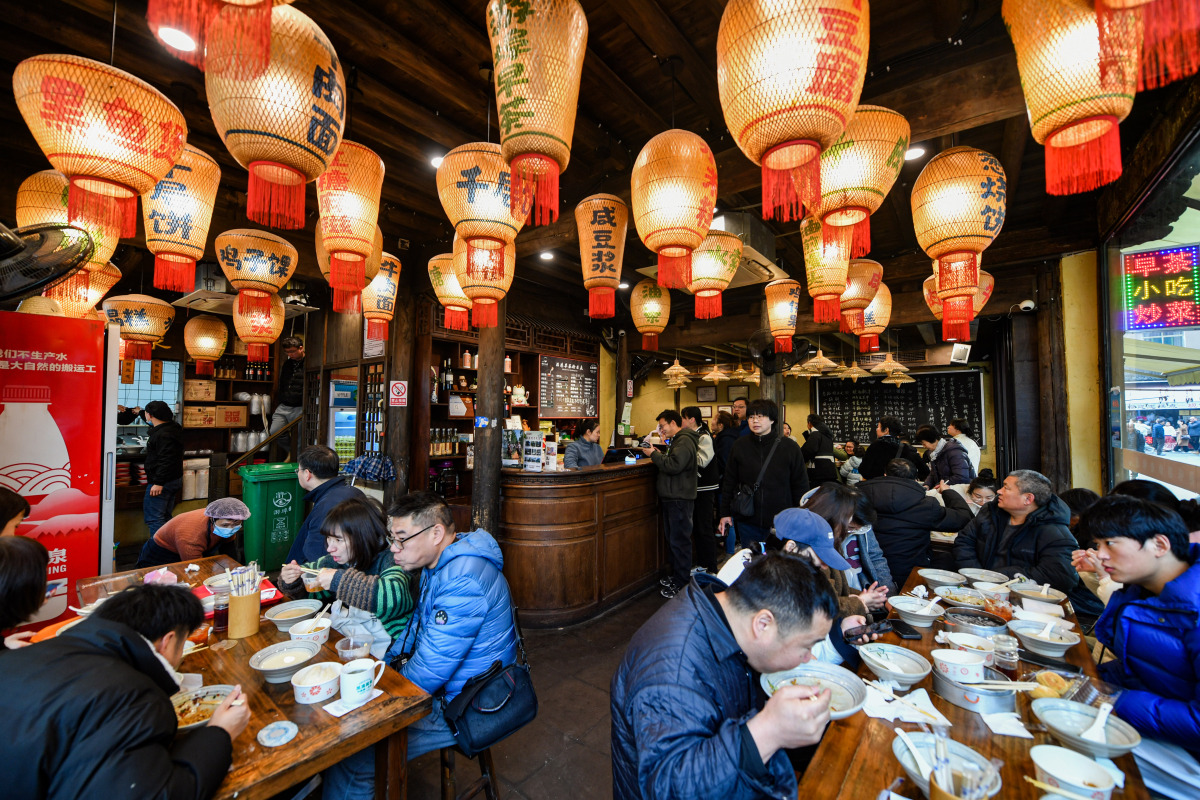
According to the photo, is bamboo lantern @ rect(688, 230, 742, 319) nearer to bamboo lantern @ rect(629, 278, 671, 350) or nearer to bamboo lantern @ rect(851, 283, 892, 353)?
bamboo lantern @ rect(629, 278, 671, 350)

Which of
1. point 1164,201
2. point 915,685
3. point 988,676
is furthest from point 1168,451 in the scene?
point 915,685

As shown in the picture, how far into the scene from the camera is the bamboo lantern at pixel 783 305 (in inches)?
196

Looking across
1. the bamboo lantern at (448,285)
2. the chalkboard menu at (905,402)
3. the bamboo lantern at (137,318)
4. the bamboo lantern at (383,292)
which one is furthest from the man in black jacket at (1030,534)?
the chalkboard menu at (905,402)

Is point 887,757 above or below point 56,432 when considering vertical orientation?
below

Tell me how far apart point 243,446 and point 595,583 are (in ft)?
23.4

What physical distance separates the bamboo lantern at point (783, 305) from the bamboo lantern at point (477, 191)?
327cm

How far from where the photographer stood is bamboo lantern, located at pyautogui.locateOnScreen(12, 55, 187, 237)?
191cm

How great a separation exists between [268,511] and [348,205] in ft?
14.3

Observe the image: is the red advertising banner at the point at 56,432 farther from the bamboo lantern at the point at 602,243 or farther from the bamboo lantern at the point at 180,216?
the bamboo lantern at the point at 602,243

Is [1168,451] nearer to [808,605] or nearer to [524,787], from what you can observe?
[808,605]

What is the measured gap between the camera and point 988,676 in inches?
72.4

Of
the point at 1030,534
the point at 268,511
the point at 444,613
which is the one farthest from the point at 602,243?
the point at 268,511

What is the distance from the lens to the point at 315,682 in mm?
1665

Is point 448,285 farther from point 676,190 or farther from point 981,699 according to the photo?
point 981,699
